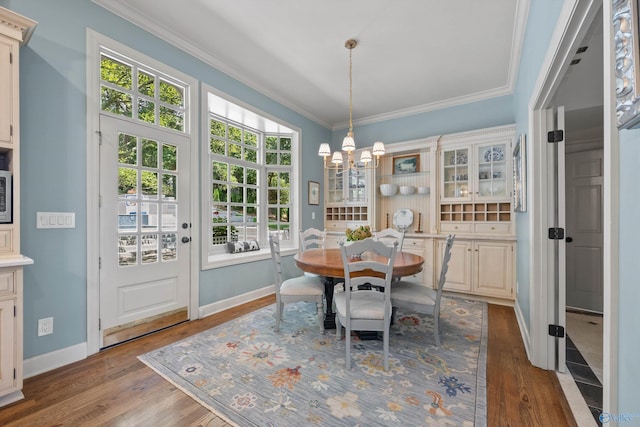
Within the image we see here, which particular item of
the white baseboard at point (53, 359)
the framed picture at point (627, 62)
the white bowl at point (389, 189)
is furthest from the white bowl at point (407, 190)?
the white baseboard at point (53, 359)

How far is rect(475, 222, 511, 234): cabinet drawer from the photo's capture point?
12.3 ft

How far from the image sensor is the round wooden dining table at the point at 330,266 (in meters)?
2.27

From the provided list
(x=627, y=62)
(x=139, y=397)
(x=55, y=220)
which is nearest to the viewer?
(x=627, y=62)

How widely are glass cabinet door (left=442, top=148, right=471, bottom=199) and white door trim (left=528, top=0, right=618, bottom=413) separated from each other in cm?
192

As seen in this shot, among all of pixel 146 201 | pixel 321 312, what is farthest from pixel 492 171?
pixel 146 201

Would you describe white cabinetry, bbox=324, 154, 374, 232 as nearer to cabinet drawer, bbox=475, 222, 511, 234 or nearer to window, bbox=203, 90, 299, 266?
window, bbox=203, 90, 299, 266

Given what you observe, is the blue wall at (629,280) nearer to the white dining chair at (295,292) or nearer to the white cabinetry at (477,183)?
the white dining chair at (295,292)

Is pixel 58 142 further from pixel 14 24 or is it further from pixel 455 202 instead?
pixel 455 202

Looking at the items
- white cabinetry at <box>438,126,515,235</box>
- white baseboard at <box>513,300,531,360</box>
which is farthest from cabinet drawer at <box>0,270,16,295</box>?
white cabinetry at <box>438,126,515,235</box>

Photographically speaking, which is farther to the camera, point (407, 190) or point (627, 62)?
point (407, 190)

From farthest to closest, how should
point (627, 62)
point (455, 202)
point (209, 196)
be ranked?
point (455, 202) → point (209, 196) → point (627, 62)

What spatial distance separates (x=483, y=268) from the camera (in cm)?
370

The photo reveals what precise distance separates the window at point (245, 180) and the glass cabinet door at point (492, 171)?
2748 millimetres

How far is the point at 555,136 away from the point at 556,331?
143 cm
